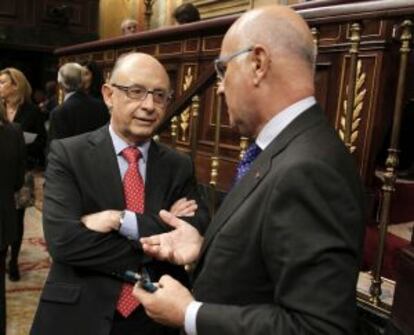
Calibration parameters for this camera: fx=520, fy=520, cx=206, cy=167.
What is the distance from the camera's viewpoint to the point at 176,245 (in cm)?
146

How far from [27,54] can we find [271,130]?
371 inches

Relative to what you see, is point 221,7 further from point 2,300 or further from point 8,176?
point 2,300

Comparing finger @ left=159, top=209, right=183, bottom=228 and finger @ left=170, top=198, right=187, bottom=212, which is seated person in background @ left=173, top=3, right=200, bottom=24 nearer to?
finger @ left=170, top=198, right=187, bottom=212

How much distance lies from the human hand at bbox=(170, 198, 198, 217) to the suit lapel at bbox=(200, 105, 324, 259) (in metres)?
0.59

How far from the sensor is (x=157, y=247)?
1.42 meters

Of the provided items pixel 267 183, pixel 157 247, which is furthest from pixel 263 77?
pixel 157 247

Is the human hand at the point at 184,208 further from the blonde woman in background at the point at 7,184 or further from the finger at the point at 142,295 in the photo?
the blonde woman in background at the point at 7,184

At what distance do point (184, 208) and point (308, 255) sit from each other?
33.5 inches

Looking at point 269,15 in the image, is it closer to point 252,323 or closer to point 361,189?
point 361,189

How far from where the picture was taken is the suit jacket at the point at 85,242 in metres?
1.59

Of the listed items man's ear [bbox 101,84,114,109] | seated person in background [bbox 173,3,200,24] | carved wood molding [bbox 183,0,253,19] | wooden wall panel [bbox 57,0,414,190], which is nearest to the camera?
man's ear [bbox 101,84,114,109]

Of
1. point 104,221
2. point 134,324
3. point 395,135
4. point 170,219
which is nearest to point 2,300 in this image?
point 134,324

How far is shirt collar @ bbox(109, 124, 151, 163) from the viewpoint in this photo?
177 cm

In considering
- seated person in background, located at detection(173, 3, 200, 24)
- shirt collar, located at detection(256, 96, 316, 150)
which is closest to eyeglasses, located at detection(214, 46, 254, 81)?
shirt collar, located at detection(256, 96, 316, 150)
